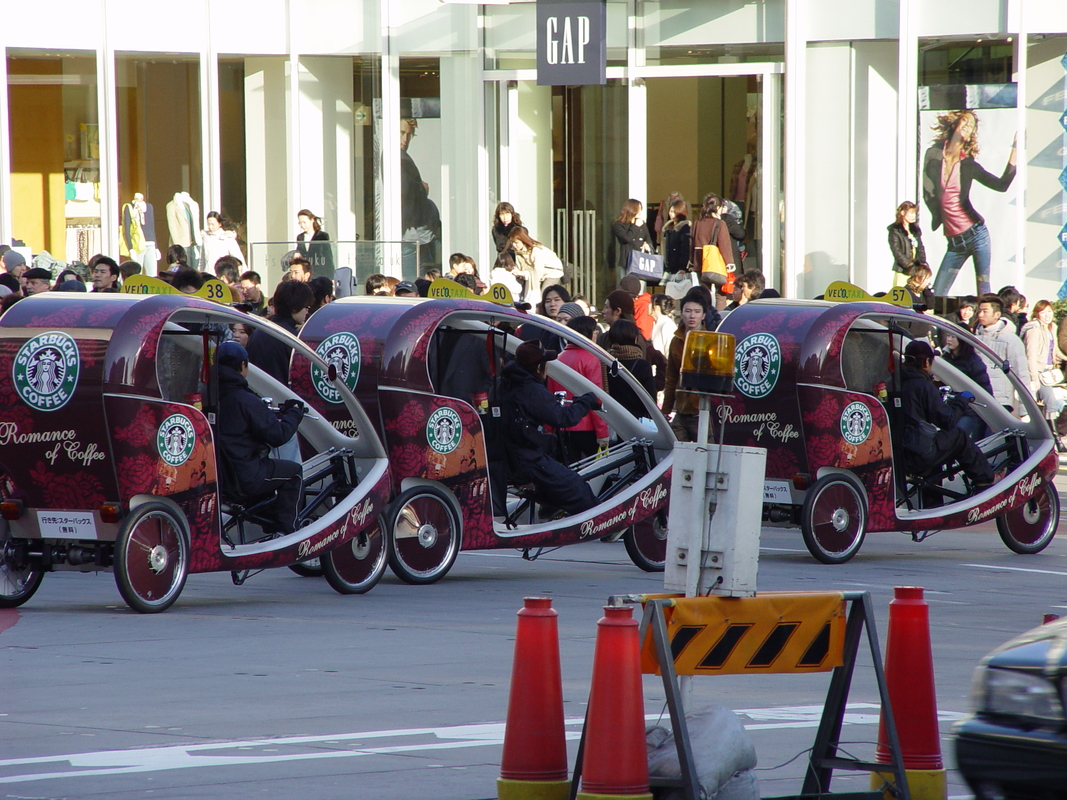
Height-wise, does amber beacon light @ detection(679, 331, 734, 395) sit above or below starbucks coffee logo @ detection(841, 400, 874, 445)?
above

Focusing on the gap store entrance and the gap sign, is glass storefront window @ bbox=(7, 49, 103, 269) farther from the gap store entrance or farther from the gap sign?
the gap sign

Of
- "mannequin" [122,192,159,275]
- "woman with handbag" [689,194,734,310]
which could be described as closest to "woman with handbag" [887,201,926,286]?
"woman with handbag" [689,194,734,310]

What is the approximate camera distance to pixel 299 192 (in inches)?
1051

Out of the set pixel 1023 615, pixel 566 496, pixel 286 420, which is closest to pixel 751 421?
pixel 566 496

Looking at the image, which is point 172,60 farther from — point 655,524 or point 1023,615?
point 1023,615

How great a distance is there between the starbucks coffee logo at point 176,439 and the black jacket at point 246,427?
1.59 ft

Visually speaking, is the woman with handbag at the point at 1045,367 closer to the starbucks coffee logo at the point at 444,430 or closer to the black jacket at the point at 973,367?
the black jacket at the point at 973,367

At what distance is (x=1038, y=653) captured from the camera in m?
5.05

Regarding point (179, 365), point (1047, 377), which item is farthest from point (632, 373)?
point (1047, 377)

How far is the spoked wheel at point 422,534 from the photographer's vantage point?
11320mm

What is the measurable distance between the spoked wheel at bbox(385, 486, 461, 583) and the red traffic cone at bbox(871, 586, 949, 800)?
5880 millimetres

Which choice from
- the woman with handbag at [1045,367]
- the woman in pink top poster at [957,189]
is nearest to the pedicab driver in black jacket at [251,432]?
the woman with handbag at [1045,367]

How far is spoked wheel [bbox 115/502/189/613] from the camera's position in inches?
381

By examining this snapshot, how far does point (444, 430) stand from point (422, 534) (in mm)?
653
